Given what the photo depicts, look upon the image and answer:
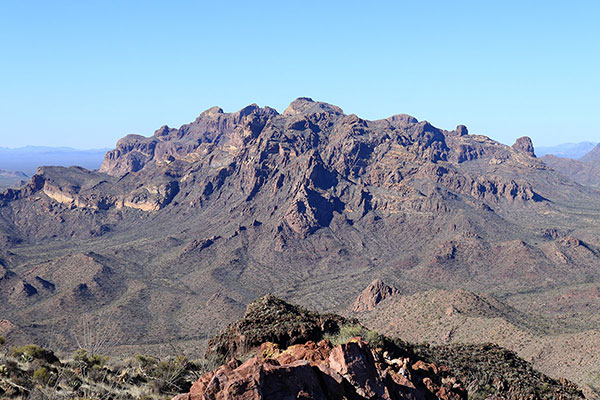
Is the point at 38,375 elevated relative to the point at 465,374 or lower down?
elevated

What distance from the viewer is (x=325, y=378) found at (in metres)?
17.6

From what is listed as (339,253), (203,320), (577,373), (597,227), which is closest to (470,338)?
(577,373)

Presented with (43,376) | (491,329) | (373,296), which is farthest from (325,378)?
(373,296)

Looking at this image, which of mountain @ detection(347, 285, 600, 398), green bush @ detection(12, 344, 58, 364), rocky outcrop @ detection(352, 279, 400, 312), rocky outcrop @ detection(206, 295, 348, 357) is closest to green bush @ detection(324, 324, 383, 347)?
rocky outcrop @ detection(206, 295, 348, 357)

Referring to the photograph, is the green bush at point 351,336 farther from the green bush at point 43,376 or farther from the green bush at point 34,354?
the green bush at point 34,354

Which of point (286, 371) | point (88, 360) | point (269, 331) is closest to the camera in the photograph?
point (286, 371)

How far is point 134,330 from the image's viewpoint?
112 m

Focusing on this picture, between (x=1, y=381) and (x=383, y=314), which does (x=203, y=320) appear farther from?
(x=1, y=381)

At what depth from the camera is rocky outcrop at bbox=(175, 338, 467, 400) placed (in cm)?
1542

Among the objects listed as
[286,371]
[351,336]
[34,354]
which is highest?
[286,371]

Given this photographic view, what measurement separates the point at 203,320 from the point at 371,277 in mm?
61850

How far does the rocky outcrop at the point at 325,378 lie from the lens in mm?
15422

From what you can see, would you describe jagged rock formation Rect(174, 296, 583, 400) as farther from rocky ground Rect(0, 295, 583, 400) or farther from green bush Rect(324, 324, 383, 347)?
green bush Rect(324, 324, 383, 347)

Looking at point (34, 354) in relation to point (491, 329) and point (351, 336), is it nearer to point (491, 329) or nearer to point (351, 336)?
point (351, 336)
